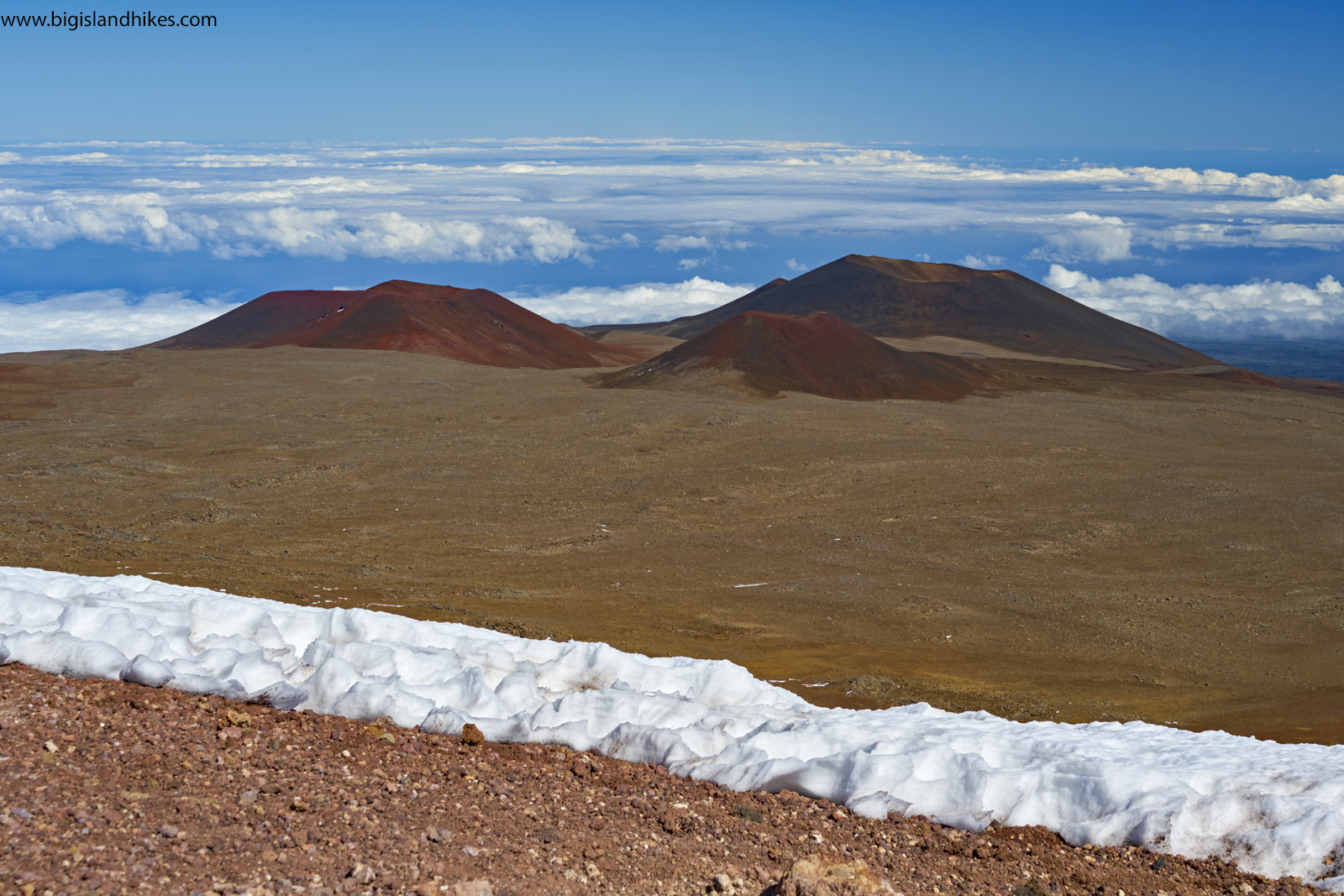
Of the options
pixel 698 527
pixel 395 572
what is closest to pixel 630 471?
pixel 698 527

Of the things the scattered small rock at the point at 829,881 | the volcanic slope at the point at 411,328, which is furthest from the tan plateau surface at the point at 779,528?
the volcanic slope at the point at 411,328

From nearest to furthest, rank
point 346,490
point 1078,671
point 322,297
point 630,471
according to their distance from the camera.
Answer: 1. point 1078,671
2. point 346,490
3. point 630,471
4. point 322,297

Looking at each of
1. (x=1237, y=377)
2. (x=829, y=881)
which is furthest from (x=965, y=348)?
(x=829, y=881)

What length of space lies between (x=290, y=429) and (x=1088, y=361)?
65.9 m

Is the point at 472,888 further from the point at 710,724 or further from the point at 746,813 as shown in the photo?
the point at 710,724

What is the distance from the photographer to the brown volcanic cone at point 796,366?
4238 cm

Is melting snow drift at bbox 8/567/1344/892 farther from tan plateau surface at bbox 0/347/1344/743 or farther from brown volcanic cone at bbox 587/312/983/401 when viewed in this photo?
brown volcanic cone at bbox 587/312/983/401

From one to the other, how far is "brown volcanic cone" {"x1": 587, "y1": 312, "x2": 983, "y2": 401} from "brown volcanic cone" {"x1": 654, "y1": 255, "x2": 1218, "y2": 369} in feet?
134

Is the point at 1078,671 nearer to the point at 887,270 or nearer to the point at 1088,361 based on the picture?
the point at 1088,361

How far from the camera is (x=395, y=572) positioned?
1583 cm

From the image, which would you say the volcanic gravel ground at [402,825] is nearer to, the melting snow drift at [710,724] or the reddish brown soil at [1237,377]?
the melting snow drift at [710,724]

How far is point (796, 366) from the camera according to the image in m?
43.9

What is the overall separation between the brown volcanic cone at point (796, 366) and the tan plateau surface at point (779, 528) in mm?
5375

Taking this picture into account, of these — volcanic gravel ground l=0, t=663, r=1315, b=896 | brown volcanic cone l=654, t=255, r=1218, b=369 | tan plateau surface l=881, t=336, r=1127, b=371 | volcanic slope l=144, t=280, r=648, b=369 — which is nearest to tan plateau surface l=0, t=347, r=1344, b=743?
volcanic gravel ground l=0, t=663, r=1315, b=896
